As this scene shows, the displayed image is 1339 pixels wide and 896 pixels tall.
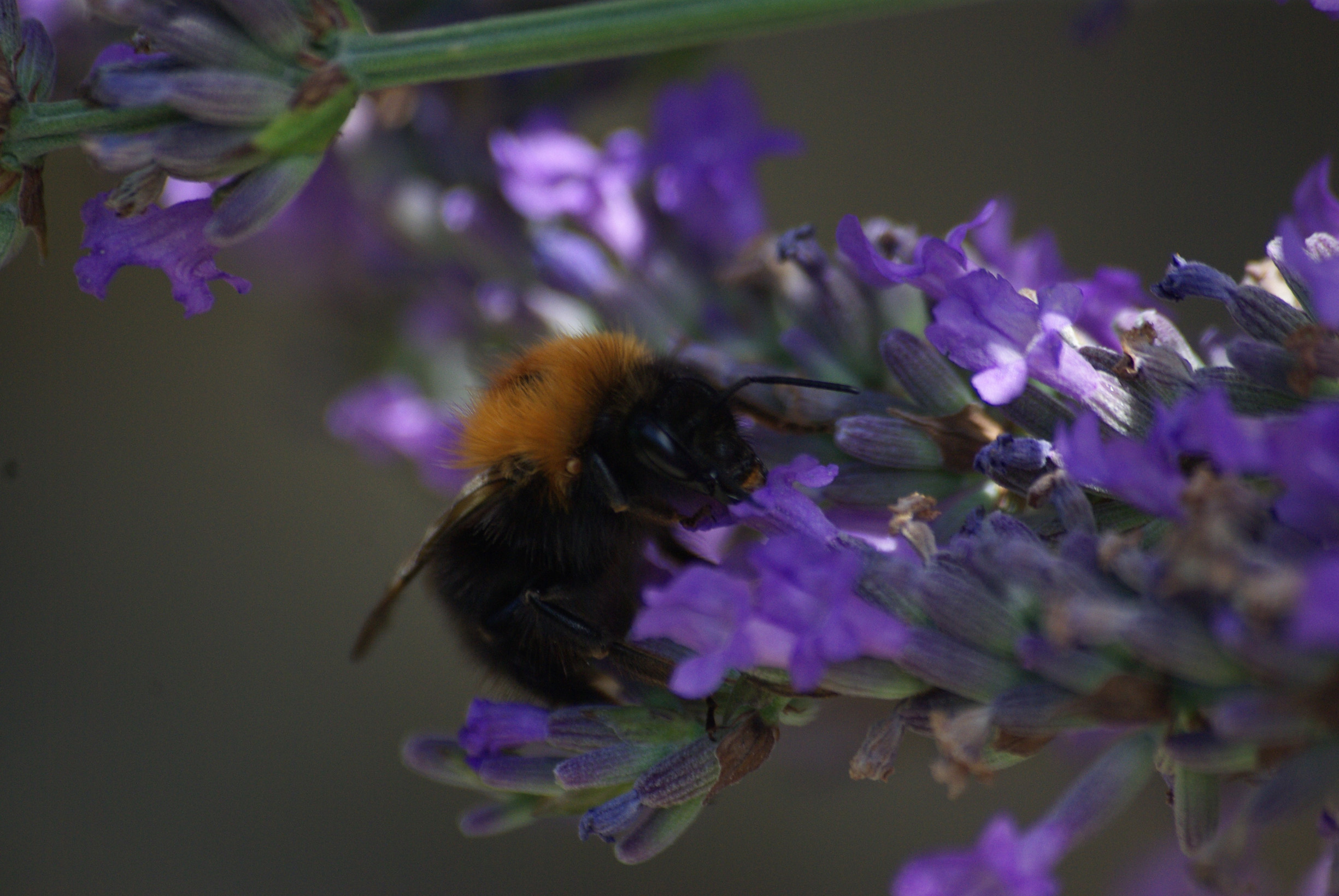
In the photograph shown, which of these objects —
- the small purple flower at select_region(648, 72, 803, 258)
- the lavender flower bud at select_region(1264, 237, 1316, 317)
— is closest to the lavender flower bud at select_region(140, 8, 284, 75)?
the small purple flower at select_region(648, 72, 803, 258)

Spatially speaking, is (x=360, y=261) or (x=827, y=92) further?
(x=827, y=92)

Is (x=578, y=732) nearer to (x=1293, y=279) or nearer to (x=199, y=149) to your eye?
(x=199, y=149)

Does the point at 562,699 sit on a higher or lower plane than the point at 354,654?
higher

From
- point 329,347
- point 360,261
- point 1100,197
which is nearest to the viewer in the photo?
point 360,261

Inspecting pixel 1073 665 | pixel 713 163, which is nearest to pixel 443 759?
pixel 1073 665

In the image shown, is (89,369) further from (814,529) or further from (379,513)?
(814,529)

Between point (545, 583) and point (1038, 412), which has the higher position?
point (1038, 412)

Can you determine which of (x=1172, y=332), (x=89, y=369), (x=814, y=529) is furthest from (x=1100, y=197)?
(x=89, y=369)
